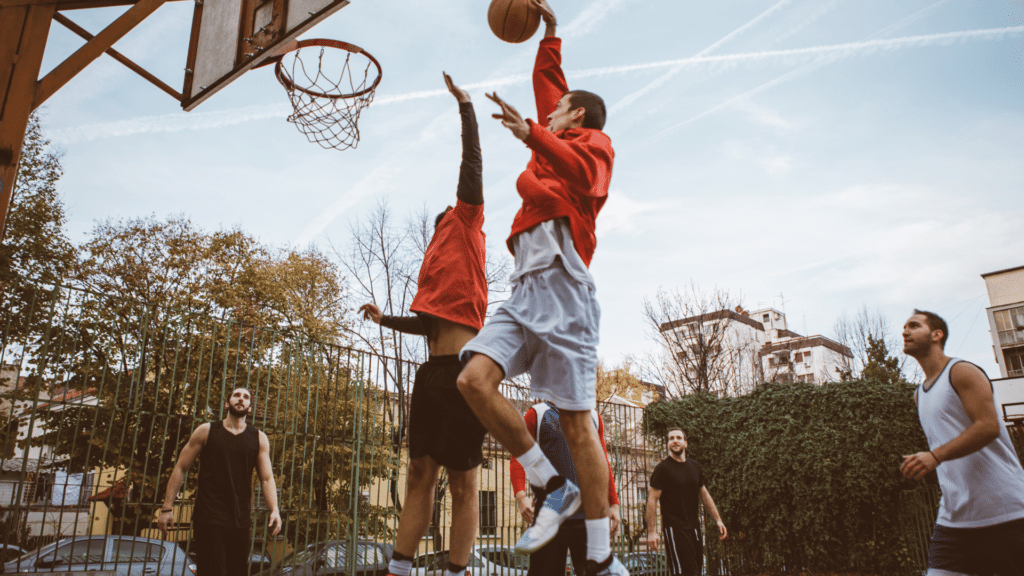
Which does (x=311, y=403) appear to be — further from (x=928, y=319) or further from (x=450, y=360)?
(x=928, y=319)

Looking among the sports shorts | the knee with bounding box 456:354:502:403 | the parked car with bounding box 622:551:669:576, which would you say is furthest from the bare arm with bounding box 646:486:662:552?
the knee with bounding box 456:354:502:403

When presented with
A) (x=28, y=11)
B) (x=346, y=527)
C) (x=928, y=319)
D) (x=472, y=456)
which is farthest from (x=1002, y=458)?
(x=28, y=11)

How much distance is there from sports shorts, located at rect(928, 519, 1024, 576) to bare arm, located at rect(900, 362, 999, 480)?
420 mm

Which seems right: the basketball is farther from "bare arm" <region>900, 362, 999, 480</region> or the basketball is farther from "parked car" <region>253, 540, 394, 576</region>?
"parked car" <region>253, 540, 394, 576</region>

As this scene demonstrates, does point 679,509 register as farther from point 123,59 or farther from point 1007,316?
point 1007,316

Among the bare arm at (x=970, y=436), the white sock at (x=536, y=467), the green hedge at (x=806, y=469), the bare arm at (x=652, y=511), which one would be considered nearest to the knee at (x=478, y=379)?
the white sock at (x=536, y=467)

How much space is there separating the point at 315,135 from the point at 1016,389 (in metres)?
44.5

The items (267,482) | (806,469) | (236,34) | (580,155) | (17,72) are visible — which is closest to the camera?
(580,155)

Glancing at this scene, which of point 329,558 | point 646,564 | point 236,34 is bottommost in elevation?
point 646,564

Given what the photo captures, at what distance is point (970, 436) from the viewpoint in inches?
134

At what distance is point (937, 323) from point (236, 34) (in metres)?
5.55

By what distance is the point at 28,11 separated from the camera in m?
4.14

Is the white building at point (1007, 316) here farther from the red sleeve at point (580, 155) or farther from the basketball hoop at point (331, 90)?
the red sleeve at point (580, 155)

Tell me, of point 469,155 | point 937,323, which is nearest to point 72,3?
point 469,155
